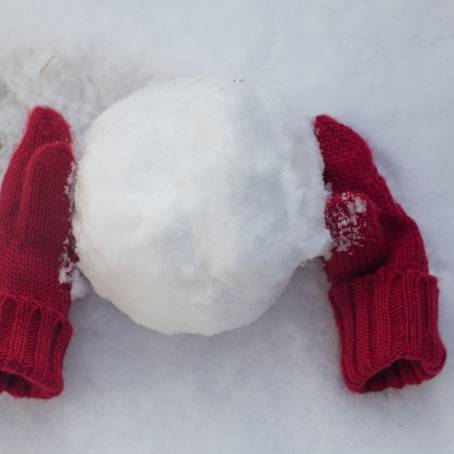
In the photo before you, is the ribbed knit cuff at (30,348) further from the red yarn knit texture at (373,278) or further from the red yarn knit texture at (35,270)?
the red yarn knit texture at (373,278)

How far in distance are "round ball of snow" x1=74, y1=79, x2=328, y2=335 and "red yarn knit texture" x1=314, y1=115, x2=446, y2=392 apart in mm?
84

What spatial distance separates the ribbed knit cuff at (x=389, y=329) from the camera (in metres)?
0.97

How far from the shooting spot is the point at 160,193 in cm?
85

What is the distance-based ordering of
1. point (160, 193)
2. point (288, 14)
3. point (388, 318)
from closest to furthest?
1. point (160, 193)
2. point (388, 318)
3. point (288, 14)

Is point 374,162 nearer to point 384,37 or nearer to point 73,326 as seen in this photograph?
point 384,37

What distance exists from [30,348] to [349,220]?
498 mm

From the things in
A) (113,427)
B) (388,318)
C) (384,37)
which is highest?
(384,37)

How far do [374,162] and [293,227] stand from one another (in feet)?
0.87

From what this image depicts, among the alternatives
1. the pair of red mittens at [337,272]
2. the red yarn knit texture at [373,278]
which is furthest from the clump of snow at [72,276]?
the red yarn knit texture at [373,278]

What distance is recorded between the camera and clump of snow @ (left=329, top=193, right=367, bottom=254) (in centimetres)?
97

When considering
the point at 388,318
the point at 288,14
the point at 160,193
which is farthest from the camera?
the point at 288,14

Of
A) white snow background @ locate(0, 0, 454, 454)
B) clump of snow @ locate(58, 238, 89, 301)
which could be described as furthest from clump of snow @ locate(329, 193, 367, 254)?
clump of snow @ locate(58, 238, 89, 301)

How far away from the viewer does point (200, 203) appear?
2.77 feet

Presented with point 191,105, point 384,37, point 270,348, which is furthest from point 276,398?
point 384,37
